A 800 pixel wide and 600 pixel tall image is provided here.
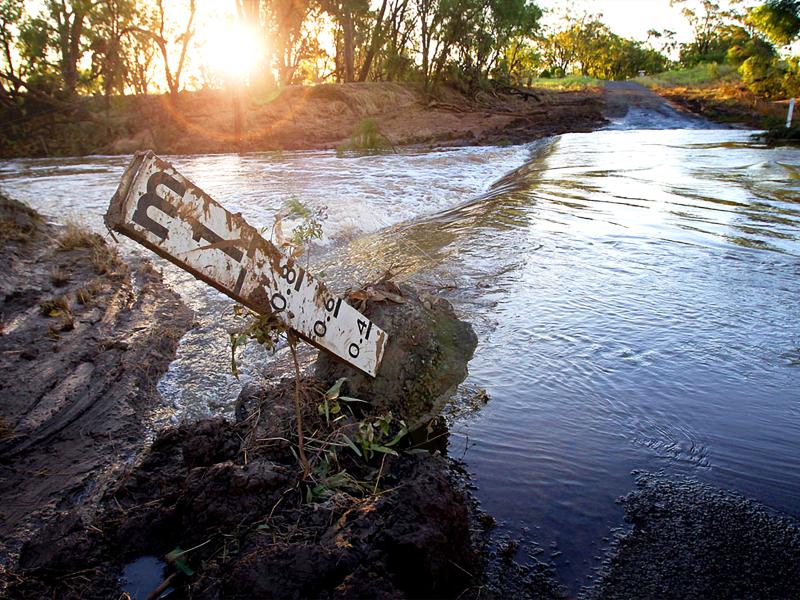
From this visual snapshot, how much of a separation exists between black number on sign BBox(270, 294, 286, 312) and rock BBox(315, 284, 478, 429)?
49 cm

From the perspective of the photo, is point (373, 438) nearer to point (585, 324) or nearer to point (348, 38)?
point (585, 324)

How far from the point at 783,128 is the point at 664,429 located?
17.0 metres

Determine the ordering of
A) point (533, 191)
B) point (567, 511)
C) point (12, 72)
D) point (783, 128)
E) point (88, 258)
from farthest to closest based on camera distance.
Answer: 1. point (12, 72)
2. point (783, 128)
3. point (533, 191)
4. point (88, 258)
5. point (567, 511)

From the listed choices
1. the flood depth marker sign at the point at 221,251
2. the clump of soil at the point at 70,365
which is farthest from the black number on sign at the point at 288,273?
the clump of soil at the point at 70,365

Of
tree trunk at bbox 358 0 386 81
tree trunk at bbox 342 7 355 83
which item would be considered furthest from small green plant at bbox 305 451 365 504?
tree trunk at bbox 358 0 386 81

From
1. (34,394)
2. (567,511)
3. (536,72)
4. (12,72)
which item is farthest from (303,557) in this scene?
(536,72)

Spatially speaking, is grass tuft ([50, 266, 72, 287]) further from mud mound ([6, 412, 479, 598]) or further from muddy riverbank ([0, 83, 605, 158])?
muddy riverbank ([0, 83, 605, 158])

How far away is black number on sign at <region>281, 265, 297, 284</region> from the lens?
2070 millimetres

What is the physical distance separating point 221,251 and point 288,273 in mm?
289

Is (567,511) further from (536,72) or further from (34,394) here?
(536,72)

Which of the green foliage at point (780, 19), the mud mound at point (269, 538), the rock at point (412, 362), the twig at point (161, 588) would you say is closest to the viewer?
the mud mound at point (269, 538)

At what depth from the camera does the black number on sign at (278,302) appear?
6.69 feet

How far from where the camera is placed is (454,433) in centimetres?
269

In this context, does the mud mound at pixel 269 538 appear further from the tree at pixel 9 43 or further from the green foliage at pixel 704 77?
the green foliage at pixel 704 77
